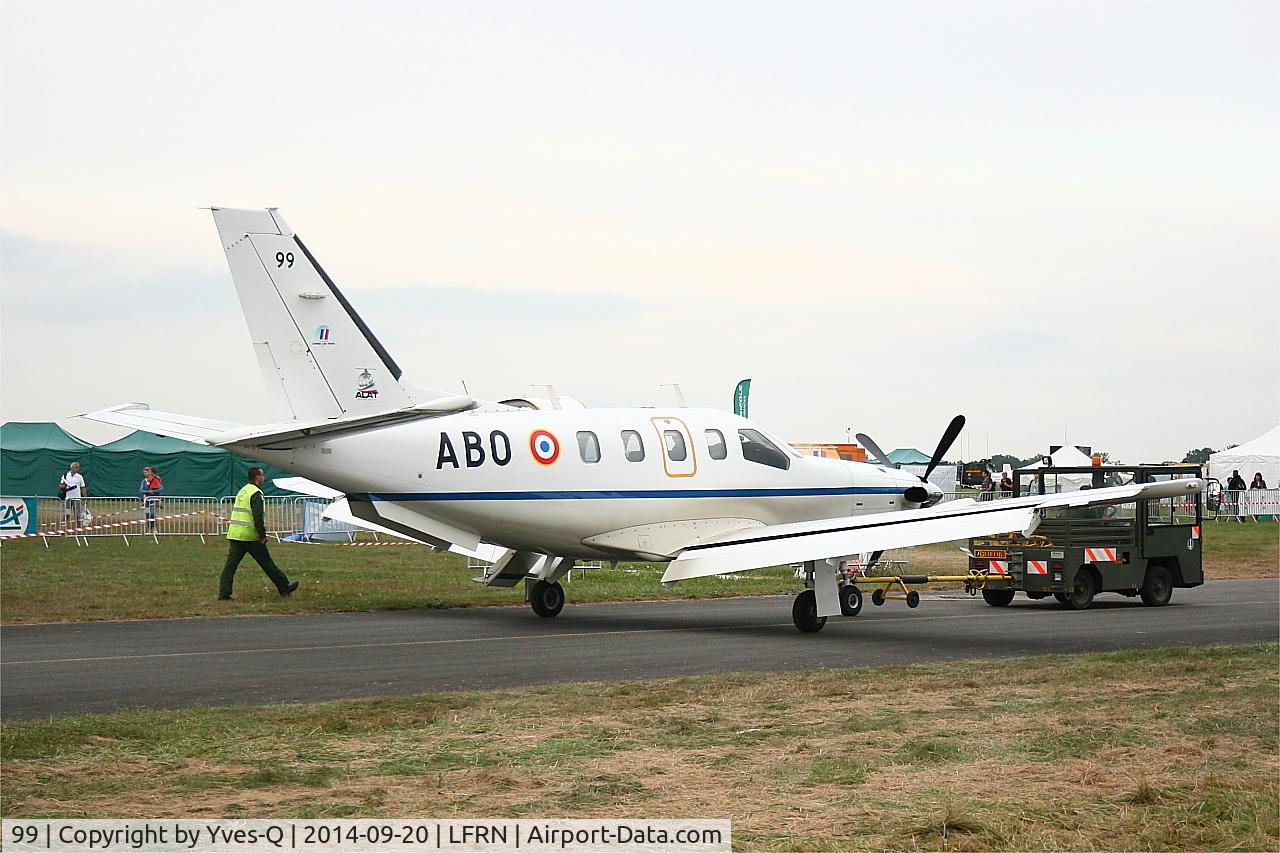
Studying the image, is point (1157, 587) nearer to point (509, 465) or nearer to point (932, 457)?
point (932, 457)

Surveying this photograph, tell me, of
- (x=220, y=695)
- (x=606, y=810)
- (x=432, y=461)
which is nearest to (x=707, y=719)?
(x=606, y=810)

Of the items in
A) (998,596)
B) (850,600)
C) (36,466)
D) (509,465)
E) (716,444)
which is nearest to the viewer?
(509,465)

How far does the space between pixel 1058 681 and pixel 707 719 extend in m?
3.93

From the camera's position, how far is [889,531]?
58.1ft

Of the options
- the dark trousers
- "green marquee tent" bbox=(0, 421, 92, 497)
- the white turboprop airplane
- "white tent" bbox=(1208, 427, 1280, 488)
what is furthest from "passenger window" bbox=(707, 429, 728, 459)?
"white tent" bbox=(1208, 427, 1280, 488)

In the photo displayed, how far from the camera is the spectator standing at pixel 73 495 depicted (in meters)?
37.2

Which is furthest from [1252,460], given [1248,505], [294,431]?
[294,431]

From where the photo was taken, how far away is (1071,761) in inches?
347

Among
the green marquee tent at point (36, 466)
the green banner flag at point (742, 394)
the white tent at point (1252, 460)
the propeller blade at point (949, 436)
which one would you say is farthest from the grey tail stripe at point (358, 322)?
the white tent at point (1252, 460)

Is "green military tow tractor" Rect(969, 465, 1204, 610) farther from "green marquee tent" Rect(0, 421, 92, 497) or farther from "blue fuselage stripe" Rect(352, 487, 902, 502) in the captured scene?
"green marquee tent" Rect(0, 421, 92, 497)

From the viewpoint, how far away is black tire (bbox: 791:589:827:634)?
1845cm

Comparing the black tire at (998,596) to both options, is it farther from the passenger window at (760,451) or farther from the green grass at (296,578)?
the passenger window at (760,451)

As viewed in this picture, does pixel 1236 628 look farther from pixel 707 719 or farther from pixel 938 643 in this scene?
pixel 707 719

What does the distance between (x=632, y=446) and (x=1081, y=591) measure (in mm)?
7680
